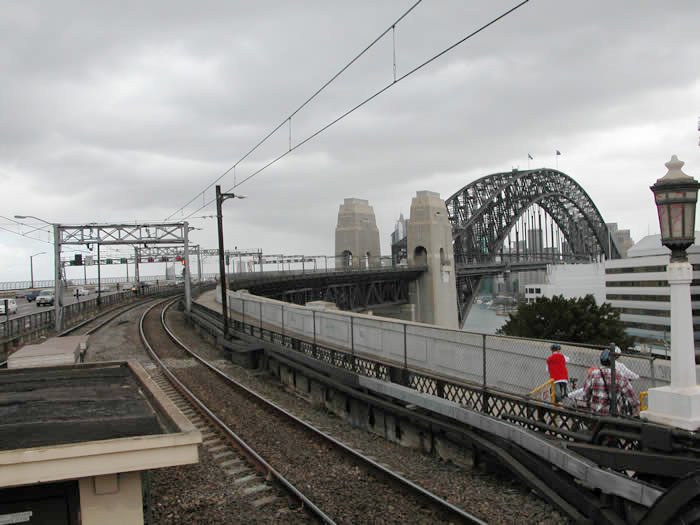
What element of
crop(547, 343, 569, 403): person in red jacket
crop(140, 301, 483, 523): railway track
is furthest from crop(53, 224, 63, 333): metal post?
crop(547, 343, 569, 403): person in red jacket

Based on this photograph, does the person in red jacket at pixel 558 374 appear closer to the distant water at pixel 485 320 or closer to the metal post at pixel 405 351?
the metal post at pixel 405 351

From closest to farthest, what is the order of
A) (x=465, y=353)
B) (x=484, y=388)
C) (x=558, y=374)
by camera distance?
(x=558, y=374) < (x=484, y=388) < (x=465, y=353)

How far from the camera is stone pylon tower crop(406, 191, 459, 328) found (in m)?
76.8

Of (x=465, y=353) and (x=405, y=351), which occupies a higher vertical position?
(x=465, y=353)

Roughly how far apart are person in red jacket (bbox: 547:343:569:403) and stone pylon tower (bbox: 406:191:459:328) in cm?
6676

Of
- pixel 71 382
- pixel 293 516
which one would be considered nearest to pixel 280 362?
pixel 293 516

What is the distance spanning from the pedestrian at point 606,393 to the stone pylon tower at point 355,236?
76328 mm

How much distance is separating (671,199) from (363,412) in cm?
966

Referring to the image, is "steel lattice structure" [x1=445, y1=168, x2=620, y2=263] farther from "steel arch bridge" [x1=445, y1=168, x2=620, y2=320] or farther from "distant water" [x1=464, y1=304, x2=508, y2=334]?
"distant water" [x1=464, y1=304, x2=508, y2=334]

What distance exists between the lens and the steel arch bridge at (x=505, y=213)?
4232 inches

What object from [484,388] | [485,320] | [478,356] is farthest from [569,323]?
[485,320]

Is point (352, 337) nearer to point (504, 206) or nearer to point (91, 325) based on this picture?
point (91, 325)

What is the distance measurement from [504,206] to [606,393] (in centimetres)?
11392

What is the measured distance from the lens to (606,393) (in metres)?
8.22
